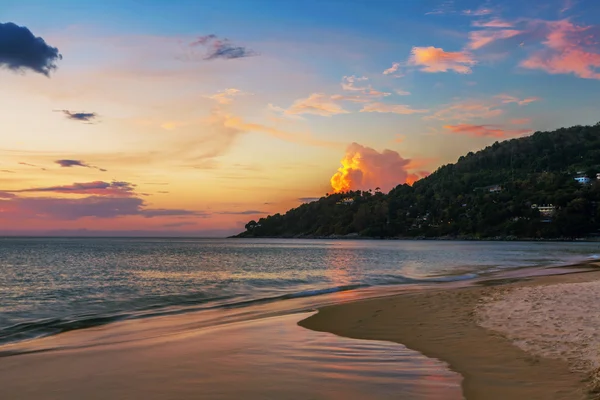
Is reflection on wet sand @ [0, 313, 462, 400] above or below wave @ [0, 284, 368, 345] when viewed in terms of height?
above

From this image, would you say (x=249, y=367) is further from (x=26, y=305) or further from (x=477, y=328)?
(x=26, y=305)

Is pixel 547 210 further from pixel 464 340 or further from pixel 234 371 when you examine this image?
pixel 234 371

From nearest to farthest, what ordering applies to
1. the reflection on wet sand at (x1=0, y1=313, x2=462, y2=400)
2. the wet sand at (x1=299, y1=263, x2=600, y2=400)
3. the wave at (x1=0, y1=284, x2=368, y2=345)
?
the wet sand at (x1=299, y1=263, x2=600, y2=400), the reflection on wet sand at (x1=0, y1=313, x2=462, y2=400), the wave at (x1=0, y1=284, x2=368, y2=345)

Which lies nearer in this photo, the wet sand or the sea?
the wet sand

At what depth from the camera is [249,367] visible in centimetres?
884

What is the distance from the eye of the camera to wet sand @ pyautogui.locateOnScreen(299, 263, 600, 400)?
695cm

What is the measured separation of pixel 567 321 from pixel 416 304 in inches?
248

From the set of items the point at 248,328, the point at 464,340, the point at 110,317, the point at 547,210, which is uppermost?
the point at 547,210

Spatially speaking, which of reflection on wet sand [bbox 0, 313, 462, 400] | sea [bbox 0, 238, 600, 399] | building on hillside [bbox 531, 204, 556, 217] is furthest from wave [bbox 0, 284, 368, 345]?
building on hillside [bbox 531, 204, 556, 217]

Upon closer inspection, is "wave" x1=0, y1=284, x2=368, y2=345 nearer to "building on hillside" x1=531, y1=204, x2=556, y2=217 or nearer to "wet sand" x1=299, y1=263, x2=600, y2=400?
"wet sand" x1=299, y1=263, x2=600, y2=400

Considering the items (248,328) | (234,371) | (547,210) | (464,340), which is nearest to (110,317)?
(248,328)

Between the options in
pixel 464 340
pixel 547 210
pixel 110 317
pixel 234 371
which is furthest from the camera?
pixel 547 210

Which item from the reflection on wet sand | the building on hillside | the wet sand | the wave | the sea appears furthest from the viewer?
the building on hillside

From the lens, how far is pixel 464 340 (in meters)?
10.7
